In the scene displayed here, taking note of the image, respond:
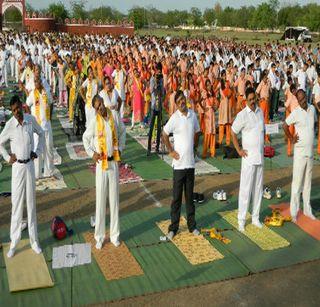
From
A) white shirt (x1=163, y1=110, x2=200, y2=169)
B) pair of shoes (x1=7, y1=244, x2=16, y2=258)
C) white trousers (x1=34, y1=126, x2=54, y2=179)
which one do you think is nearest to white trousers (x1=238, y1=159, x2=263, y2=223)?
white shirt (x1=163, y1=110, x2=200, y2=169)

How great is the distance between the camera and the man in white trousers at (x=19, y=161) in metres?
6.49

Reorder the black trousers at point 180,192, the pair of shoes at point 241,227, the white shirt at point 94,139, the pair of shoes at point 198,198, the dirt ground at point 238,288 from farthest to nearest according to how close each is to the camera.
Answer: the pair of shoes at point 198,198
the pair of shoes at point 241,227
the black trousers at point 180,192
the white shirt at point 94,139
the dirt ground at point 238,288

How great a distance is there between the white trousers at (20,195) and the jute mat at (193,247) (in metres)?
1.97

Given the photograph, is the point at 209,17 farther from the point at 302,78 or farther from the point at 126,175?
the point at 126,175

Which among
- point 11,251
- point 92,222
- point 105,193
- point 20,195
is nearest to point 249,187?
point 105,193

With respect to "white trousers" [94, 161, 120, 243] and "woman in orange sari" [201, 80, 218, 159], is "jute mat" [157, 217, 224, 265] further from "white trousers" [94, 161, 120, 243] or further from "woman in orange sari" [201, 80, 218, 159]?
"woman in orange sari" [201, 80, 218, 159]

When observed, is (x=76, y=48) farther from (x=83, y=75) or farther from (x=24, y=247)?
(x=24, y=247)

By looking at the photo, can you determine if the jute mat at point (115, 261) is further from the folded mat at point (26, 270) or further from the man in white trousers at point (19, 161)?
the man in white trousers at point (19, 161)

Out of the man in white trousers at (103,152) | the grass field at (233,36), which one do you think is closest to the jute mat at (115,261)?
the man in white trousers at (103,152)

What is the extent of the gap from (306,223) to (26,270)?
13.9 ft

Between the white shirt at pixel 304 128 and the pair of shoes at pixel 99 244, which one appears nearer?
the pair of shoes at pixel 99 244

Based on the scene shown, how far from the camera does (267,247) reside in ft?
23.2

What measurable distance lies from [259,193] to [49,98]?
4316 mm

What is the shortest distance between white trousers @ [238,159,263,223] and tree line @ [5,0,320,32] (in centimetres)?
5738
